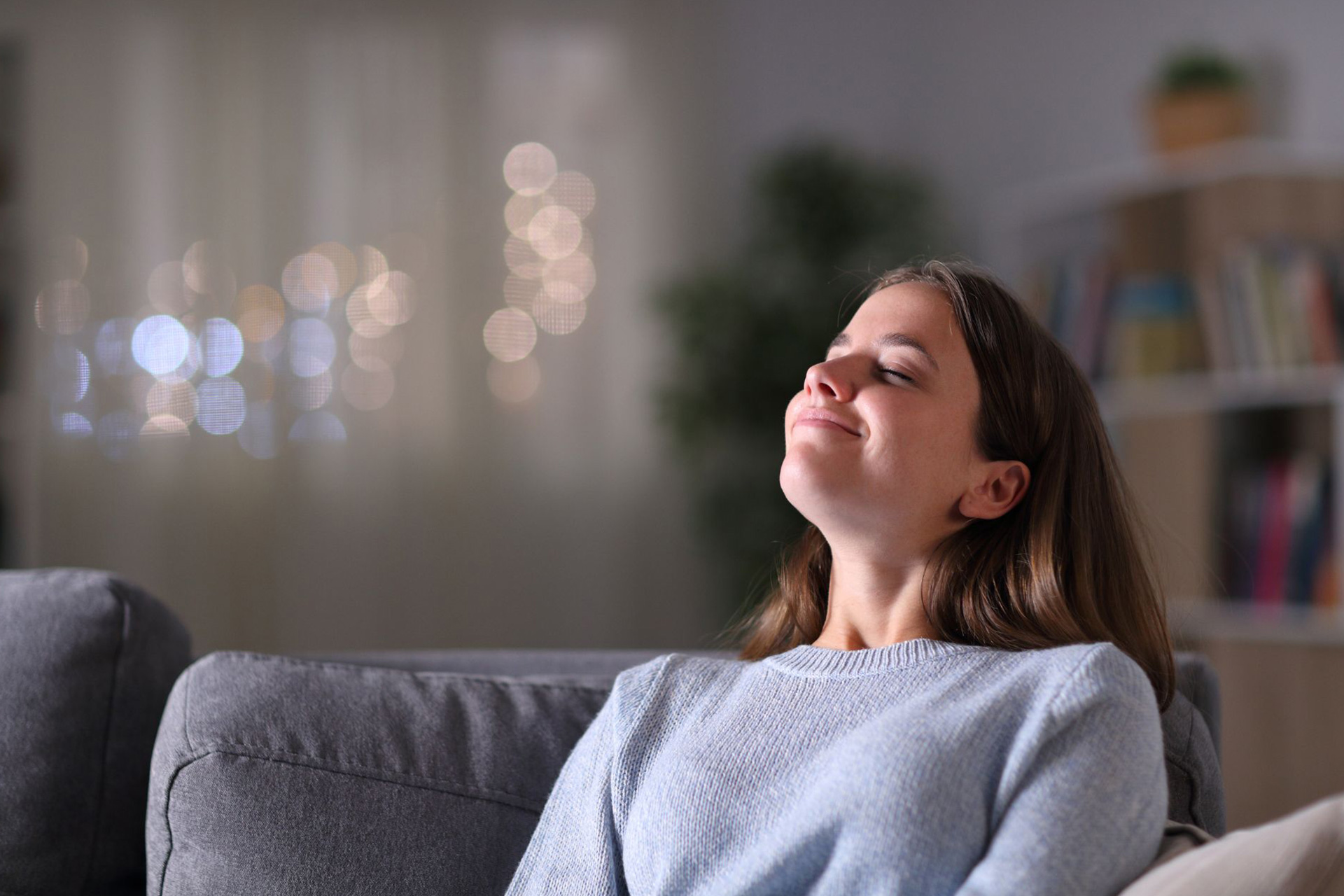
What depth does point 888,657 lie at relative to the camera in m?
1.08

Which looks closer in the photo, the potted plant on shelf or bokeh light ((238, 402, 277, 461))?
the potted plant on shelf

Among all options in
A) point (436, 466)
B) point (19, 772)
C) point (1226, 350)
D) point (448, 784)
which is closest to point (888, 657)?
point (448, 784)

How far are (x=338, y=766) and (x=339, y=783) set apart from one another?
0.05 feet

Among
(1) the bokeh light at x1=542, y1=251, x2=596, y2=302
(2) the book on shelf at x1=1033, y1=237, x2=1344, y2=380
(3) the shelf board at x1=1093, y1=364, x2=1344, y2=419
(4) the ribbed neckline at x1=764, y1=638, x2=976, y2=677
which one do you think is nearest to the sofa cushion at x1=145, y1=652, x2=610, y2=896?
(4) the ribbed neckline at x1=764, y1=638, x2=976, y2=677

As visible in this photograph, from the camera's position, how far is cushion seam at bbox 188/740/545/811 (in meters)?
1.18

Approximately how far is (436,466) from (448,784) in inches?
92.9

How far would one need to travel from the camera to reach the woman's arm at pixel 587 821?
1.06m

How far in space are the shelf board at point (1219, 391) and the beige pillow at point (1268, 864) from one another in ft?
6.13

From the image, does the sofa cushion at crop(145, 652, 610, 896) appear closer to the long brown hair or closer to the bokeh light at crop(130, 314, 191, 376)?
the long brown hair

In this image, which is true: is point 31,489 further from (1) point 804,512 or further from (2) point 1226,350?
(2) point 1226,350

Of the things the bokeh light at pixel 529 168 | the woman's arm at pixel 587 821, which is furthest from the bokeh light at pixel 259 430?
the woman's arm at pixel 587 821

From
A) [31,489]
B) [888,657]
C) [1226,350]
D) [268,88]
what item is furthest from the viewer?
[268,88]

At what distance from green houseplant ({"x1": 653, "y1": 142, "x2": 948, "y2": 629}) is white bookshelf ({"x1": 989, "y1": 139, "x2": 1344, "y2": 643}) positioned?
1.48ft

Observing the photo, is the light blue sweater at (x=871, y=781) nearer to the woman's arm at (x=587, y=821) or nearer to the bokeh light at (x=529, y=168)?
the woman's arm at (x=587, y=821)
